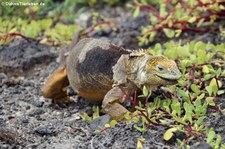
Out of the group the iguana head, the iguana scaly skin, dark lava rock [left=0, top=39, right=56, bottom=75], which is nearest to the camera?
the iguana head

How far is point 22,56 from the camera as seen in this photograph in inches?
242

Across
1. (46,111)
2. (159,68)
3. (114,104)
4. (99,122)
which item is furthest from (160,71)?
(46,111)

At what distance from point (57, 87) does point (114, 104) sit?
0.93 metres

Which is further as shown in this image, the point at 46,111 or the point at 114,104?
the point at 46,111

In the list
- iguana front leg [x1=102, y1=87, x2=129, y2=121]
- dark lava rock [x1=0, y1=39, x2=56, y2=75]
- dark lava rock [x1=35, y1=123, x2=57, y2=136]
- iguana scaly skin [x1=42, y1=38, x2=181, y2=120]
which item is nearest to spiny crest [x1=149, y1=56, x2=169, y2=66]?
iguana scaly skin [x1=42, y1=38, x2=181, y2=120]

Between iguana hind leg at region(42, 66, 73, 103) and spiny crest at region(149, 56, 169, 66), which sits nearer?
spiny crest at region(149, 56, 169, 66)

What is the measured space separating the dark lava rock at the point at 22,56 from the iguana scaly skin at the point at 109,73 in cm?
89

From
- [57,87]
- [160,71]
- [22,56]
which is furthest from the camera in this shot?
[22,56]

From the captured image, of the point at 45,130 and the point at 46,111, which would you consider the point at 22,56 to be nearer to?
the point at 46,111

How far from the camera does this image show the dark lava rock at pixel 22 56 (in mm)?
5961

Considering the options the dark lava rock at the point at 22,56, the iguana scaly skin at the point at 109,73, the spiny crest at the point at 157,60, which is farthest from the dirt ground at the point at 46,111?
the spiny crest at the point at 157,60

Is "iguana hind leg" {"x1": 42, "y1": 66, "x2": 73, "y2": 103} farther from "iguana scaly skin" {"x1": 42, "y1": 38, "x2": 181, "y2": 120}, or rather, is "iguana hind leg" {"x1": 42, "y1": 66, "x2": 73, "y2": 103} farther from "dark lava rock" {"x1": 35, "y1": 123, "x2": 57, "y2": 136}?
"dark lava rock" {"x1": 35, "y1": 123, "x2": 57, "y2": 136}

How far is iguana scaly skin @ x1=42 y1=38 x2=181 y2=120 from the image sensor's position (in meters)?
4.29

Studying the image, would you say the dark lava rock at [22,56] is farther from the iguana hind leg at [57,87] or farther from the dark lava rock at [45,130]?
the dark lava rock at [45,130]
